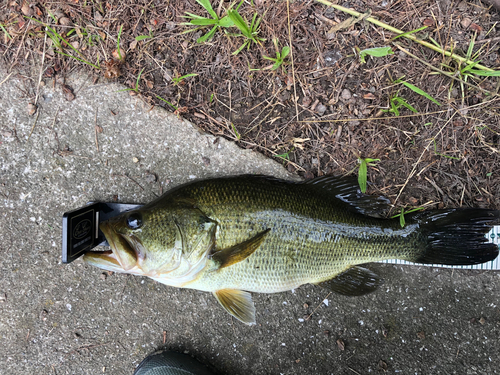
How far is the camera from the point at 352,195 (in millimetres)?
2324

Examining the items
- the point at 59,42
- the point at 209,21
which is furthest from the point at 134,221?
the point at 59,42

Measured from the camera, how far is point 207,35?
226 centimetres

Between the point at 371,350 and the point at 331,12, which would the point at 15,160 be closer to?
the point at 331,12

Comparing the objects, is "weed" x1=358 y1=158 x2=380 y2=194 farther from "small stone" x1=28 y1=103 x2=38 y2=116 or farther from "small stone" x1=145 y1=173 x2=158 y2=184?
"small stone" x1=28 y1=103 x2=38 y2=116

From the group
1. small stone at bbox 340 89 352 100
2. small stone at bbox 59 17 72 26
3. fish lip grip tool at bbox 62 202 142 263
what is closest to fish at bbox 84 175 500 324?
fish lip grip tool at bbox 62 202 142 263

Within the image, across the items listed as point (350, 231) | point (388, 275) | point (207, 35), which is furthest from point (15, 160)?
point (388, 275)

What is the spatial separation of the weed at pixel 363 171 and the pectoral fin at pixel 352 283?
2.23 feet

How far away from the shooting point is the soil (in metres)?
2.35

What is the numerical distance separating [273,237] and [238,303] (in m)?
0.64

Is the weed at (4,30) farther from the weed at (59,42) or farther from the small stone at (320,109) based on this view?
the small stone at (320,109)

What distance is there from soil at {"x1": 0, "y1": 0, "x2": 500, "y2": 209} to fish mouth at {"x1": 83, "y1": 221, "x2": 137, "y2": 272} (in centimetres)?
112

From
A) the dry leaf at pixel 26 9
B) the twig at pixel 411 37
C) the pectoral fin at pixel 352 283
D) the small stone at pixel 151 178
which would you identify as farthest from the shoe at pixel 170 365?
the twig at pixel 411 37

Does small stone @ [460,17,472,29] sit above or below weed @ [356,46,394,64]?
above

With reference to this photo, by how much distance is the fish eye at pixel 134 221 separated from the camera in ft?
6.30
